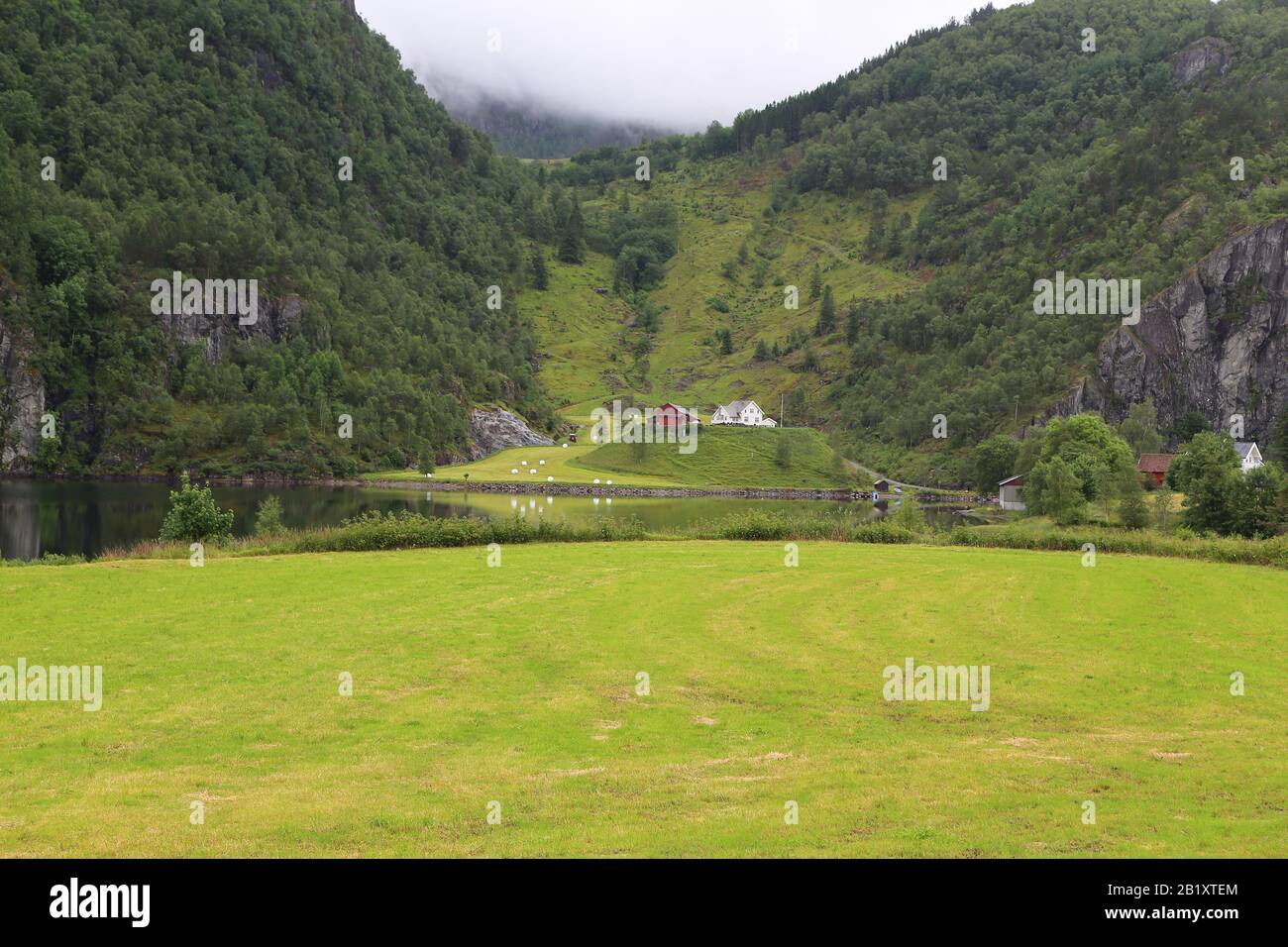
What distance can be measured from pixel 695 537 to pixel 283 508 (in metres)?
56.4

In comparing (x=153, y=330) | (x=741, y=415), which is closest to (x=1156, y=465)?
(x=741, y=415)

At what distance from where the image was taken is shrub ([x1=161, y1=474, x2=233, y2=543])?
52.1 meters

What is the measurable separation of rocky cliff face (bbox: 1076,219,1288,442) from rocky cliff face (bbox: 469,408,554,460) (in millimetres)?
93975

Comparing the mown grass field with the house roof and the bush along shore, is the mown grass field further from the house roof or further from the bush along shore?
the bush along shore

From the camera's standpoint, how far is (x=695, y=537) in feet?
189

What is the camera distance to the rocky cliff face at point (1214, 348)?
14762cm

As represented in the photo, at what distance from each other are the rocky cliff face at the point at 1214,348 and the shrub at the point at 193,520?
427 feet

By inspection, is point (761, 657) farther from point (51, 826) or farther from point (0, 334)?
point (0, 334)

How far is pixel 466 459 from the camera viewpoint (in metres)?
175

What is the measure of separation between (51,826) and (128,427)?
15644 centimetres

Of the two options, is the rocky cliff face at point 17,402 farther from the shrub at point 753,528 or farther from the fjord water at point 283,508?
the shrub at point 753,528

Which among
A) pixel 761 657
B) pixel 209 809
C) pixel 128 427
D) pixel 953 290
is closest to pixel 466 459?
pixel 128 427

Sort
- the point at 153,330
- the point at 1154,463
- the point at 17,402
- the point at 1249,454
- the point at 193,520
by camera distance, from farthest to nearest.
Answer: the point at 153,330 → the point at 17,402 → the point at 1249,454 → the point at 1154,463 → the point at 193,520

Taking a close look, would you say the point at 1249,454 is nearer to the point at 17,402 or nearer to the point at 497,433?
the point at 497,433
